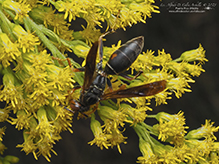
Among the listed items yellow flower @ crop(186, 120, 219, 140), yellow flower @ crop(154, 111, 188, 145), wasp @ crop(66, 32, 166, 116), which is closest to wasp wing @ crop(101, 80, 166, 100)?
wasp @ crop(66, 32, 166, 116)

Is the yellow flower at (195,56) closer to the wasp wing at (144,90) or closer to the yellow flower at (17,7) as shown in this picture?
the wasp wing at (144,90)

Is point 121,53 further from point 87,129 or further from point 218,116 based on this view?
point 218,116

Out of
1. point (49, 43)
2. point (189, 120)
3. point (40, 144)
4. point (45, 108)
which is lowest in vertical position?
point (189, 120)

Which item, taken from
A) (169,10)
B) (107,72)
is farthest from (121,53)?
(169,10)

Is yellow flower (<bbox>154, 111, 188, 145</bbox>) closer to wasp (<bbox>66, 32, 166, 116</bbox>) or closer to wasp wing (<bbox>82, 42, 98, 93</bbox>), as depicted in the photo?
wasp (<bbox>66, 32, 166, 116</bbox>)

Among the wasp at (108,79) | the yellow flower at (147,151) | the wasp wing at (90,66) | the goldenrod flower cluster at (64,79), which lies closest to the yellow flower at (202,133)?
the goldenrod flower cluster at (64,79)
